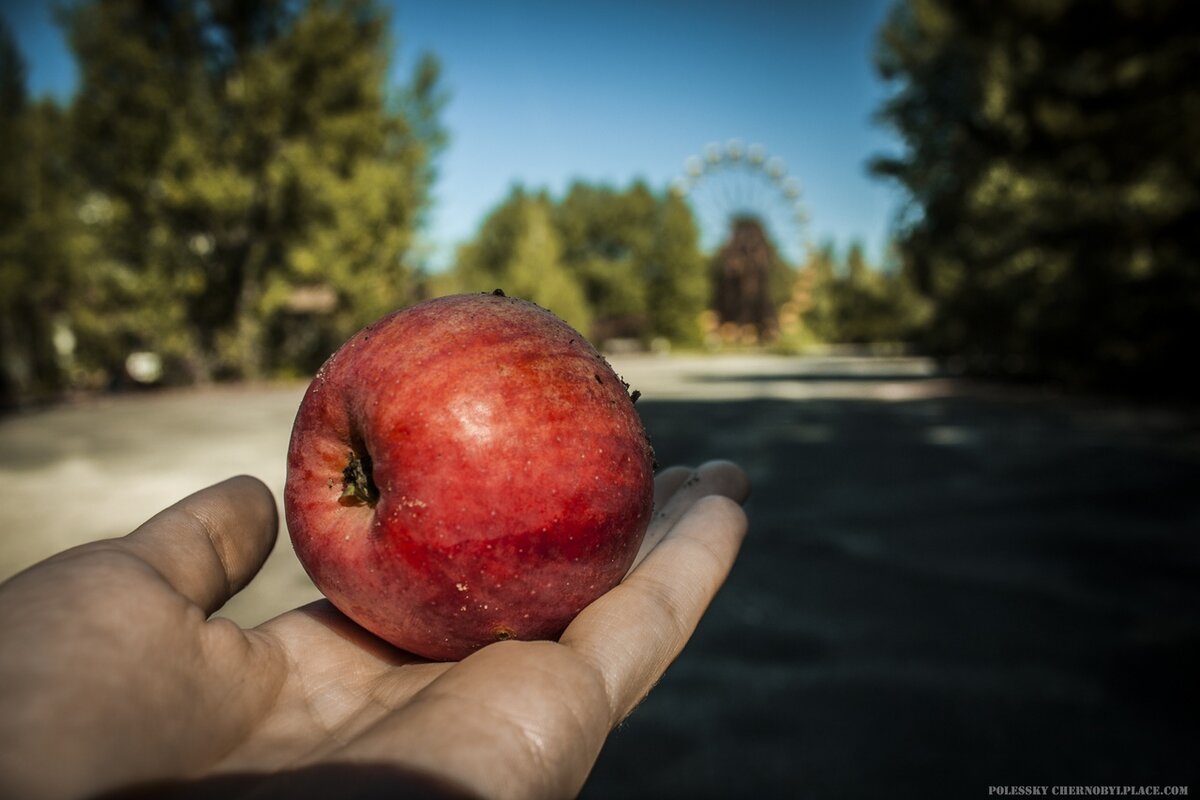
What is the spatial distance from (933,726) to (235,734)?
332 cm

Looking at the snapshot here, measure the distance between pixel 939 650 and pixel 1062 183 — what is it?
65.3 feet

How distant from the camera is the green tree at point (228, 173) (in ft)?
83.5

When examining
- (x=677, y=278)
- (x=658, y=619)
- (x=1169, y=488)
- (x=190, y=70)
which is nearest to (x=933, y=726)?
(x=658, y=619)

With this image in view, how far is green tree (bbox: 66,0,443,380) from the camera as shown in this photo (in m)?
25.5

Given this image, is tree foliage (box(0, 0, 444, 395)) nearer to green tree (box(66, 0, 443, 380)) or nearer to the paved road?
green tree (box(66, 0, 443, 380))

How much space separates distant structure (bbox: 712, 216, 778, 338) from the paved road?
58.1 metres

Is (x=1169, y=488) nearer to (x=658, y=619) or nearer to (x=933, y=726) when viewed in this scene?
(x=933, y=726)

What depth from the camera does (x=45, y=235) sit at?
26.4 metres

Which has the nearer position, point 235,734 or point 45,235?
point 235,734

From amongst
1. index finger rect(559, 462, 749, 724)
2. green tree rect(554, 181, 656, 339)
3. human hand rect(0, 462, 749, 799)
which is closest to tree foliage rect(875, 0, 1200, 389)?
index finger rect(559, 462, 749, 724)

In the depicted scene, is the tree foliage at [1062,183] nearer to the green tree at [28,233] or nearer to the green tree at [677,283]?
the green tree at [28,233]

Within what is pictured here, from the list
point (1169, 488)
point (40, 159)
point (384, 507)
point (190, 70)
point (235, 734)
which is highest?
point (190, 70)

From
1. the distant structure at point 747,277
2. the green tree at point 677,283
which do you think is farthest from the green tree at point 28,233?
the green tree at point 677,283

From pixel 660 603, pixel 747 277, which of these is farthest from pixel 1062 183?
pixel 747 277
